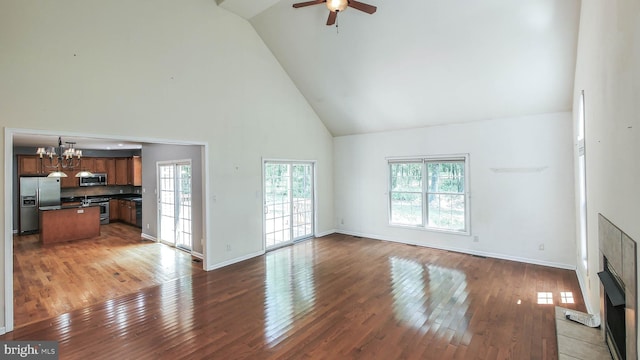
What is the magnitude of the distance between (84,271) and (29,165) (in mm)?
5626

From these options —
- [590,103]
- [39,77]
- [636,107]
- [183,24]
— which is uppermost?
[183,24]

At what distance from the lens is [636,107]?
4.98ft

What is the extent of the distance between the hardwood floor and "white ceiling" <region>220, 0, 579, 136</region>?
9.48ft

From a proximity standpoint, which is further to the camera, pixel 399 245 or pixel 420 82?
pixel 399 245

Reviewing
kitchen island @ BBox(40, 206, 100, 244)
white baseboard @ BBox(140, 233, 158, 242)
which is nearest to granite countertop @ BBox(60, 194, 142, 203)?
kitchen island @ BBox(40, 206, 100, 244)

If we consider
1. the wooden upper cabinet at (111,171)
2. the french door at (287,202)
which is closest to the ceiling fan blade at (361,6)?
the french door at (287,202)

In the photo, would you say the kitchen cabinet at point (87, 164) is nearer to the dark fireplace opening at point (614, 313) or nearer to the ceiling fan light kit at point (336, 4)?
the ceiling fan light kit at point (336, 4)

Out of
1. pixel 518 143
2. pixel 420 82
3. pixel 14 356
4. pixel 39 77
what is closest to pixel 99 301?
pixel 14 356

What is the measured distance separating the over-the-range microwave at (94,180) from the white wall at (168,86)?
6860 mm

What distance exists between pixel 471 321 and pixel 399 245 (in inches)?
127

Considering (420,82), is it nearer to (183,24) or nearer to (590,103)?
(590,103)

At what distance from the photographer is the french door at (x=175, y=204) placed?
6133mm

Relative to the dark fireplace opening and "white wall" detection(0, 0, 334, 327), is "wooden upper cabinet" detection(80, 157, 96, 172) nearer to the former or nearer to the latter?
"white wall" detection(0, 0, 334, 327)

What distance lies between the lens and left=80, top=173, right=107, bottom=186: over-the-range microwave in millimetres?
9299
